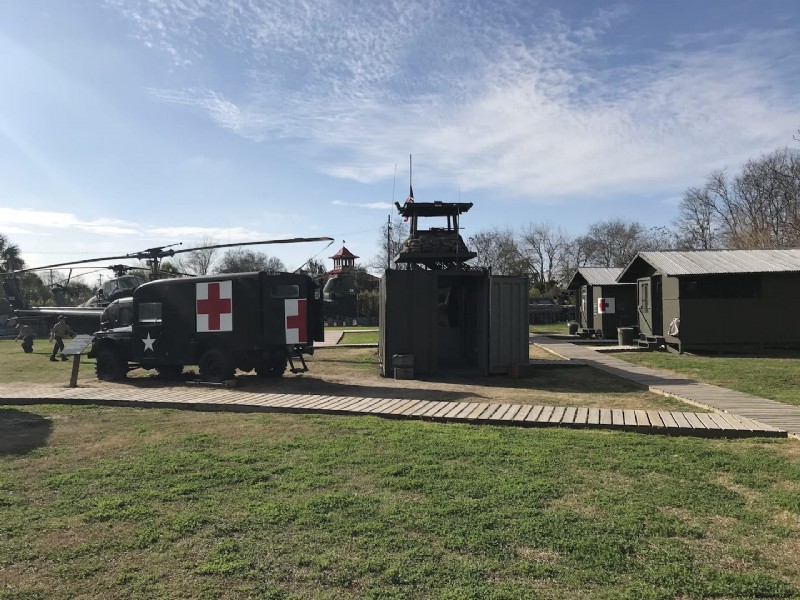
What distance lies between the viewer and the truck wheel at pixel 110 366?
14.2 metres

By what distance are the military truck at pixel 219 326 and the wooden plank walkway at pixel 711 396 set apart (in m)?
7.49

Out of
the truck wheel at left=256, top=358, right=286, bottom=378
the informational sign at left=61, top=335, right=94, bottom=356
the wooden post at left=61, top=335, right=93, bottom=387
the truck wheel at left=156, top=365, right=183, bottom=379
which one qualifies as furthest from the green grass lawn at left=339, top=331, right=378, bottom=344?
the wooden post at left=61, top=335, right=93, bottom=387

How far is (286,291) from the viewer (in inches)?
523

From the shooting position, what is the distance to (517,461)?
6055 mm

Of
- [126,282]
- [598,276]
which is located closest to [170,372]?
[126,282]

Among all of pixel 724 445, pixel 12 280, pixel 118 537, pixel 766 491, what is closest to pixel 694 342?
pixel 724 445

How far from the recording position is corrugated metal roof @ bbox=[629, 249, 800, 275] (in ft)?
66.4

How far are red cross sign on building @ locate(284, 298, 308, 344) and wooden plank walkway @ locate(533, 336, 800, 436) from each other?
7.38 metres

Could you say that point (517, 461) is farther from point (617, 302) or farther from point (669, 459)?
point (617, 302)

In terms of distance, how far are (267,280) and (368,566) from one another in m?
10.1

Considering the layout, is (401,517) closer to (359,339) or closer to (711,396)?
(711,396)

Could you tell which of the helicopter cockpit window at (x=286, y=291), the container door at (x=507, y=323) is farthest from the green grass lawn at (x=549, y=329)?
the helicopter cockpit window at (x=286, y=291)

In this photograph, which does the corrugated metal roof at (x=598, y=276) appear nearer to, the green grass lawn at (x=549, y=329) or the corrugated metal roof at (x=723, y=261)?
the green grass lawn at (x=549, y=329)

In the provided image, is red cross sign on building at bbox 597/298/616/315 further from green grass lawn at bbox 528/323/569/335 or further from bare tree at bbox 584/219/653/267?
bare tree at bbox 584/219/653/267
